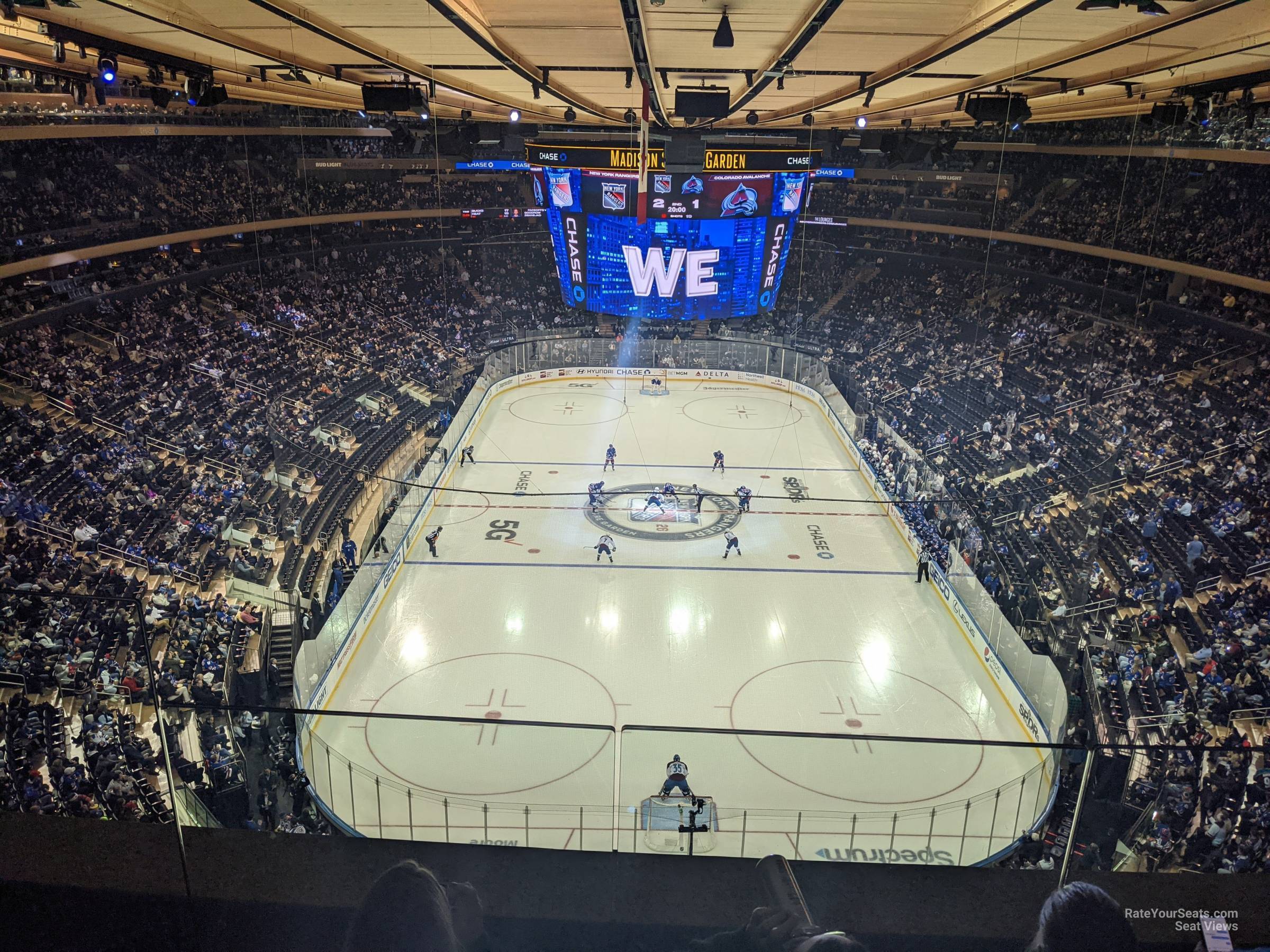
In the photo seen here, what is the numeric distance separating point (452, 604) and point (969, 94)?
1105 centimetres

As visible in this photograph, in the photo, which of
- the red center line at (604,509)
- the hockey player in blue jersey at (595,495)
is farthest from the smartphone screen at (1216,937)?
the red center line at (604,509)

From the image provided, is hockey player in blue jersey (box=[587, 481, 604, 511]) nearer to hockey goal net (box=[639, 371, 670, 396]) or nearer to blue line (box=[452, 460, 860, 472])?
blue line (box=[452, 460, 860, 472])

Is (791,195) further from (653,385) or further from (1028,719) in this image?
(1028,719)

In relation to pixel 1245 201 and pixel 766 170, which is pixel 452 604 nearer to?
pixel 766 170

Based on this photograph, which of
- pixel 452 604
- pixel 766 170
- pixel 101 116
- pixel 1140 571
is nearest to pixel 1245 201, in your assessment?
pixel 766 170

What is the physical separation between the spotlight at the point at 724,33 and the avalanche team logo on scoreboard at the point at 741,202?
55.3ft

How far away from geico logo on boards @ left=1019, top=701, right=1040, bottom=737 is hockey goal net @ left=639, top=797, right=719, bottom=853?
271 inches

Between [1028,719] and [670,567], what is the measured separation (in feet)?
23.2

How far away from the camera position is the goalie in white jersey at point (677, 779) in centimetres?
500

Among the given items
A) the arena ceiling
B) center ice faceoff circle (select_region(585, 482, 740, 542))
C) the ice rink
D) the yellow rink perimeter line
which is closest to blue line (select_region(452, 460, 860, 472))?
the ice rink
